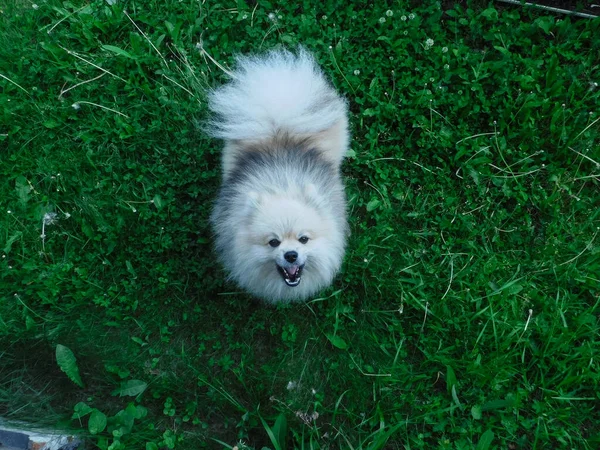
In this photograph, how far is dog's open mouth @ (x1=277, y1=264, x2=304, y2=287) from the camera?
2.37 metres

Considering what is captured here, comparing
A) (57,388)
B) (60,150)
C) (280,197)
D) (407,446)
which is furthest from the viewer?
(60,150)

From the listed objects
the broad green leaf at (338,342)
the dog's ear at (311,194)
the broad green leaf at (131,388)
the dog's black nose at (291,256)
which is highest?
the dog's ear at (311,194)

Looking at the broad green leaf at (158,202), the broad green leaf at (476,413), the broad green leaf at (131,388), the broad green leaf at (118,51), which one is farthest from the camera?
the broad green leaf at (118,51)

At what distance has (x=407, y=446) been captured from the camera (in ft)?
8.64

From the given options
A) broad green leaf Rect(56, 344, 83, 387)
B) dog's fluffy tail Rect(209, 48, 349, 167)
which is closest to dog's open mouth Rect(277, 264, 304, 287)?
dog's fluffy tail Rect(209, 48, 349, 167)

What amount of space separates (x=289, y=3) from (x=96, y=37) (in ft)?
4.56

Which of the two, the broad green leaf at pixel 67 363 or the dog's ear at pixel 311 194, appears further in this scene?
the broad green leaf at pixel 67 363

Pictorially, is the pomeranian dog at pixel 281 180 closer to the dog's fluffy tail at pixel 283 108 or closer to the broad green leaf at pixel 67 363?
the dog's fluffy tail at pixel 283 108

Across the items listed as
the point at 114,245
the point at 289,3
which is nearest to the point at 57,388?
the point at 114,245

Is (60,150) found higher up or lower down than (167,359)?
higher up

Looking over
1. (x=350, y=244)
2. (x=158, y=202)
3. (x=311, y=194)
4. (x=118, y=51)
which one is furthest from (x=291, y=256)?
(x=118, y=51)

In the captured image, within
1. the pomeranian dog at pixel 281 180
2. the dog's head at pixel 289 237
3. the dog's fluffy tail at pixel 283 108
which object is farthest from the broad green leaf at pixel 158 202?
the dog's head at pixel 289 237

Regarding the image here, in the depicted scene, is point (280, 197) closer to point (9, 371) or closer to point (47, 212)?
point (47, 212)

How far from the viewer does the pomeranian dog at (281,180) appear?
7.80 feet
